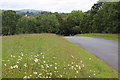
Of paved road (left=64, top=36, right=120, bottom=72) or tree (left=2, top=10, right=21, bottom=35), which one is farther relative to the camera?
tree (left=2, top=10, right=21, bottom=35)

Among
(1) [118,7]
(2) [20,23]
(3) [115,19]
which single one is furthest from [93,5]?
(2) [20,23]

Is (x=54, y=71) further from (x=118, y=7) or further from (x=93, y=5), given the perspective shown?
(x=93, y=5)

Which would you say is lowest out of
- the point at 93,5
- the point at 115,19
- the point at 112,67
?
the point at 112,67

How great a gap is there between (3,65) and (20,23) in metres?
77.2

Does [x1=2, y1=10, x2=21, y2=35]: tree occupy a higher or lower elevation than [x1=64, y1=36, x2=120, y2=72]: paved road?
higher

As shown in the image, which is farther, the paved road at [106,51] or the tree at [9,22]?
the tree at [9,22]

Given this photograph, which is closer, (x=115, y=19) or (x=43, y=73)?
(x=43, y=73)

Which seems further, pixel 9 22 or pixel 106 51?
pixel 9 22

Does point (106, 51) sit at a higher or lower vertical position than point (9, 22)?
lower

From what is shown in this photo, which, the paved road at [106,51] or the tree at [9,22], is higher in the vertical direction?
the tree at [9,22]

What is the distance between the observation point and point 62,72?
7.58 meters

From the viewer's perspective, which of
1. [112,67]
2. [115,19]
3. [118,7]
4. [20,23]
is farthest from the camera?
[20,23]

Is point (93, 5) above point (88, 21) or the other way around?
above

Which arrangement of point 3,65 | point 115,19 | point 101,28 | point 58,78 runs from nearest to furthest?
point 58,78
point 3,65
point 115,19
point 101,28
